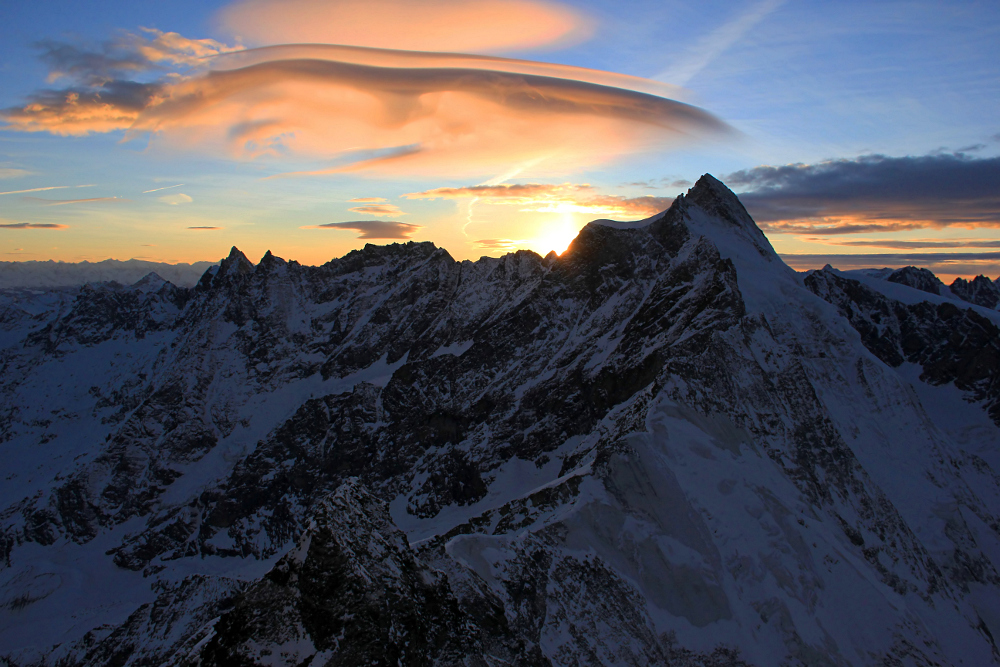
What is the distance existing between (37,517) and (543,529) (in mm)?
181363

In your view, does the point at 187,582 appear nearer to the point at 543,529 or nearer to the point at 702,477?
the point at 543,529

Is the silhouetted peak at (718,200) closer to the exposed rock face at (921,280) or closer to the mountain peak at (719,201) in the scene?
the mountain peak at (719,201)

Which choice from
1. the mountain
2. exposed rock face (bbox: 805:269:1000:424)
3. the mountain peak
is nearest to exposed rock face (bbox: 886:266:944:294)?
the mountain

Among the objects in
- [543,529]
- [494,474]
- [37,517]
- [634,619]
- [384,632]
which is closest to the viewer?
[384,632]

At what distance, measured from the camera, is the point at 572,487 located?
5594 centimetres

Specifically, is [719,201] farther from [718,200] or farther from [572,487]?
[572,487]

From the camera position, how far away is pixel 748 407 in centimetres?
6988

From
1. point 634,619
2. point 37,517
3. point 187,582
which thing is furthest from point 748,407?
point 37,517

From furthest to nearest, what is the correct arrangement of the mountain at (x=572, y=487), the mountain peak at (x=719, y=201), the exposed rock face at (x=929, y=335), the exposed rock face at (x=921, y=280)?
the exposed rock face at (x=921, y=280) → the exposed rock face at (x=929, y=335) → the mountain peak at (x=719, y=201) → the mountain at (x=572, y=487)

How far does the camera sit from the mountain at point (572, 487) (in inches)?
1415

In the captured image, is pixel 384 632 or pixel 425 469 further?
pixel 425 469

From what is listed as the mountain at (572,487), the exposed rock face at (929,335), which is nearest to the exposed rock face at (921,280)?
the mountain at (572,487)

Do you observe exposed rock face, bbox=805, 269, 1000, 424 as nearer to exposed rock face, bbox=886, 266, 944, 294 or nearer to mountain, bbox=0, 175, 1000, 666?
mountain, bbox=0, 175, 1000, 666

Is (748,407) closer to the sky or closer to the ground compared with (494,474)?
closer to the sky
